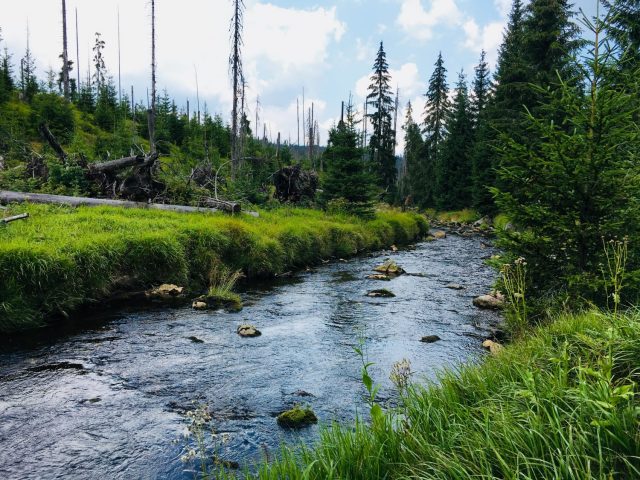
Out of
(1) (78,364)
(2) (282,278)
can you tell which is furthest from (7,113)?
(1) (78,364)

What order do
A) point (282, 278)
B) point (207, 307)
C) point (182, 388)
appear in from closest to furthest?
point (182, 388) → point (207, 307) → point (282, 278)

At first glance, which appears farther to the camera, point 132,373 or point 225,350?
point 225,350

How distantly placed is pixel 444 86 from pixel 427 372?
58.7 m

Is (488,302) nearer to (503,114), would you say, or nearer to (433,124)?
(503,114)

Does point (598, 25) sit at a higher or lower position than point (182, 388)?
higher

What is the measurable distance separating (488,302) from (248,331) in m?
6.18

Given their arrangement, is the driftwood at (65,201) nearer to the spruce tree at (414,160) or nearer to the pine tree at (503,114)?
the pine tree at (503,114)

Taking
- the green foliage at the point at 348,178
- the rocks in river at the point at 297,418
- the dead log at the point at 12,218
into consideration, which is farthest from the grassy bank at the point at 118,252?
the green foliage at the point at 348,178

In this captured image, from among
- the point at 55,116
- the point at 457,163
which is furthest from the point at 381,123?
the point at 55,116

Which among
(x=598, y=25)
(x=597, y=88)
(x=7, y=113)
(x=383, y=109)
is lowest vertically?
(x=597, y=88)

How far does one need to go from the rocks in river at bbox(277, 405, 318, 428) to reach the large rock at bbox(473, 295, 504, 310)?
6.96 m

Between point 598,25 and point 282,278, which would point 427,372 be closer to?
point 598,25

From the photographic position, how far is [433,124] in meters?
59.1

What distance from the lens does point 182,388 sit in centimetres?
586
